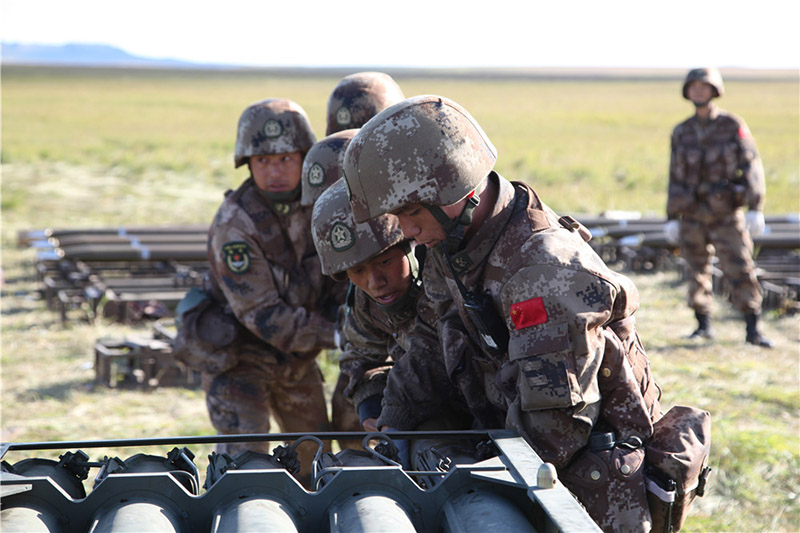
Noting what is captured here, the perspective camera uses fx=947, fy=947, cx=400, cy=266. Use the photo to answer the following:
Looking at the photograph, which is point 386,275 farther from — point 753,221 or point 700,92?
point 753,221

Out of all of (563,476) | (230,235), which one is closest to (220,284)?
(230,235)

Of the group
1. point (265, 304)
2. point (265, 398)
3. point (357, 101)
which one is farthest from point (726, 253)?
point (265, 304)

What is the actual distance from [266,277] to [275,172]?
0.65 meters

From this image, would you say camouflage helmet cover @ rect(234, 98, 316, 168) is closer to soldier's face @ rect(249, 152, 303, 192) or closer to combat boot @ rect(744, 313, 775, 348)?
soldier's face @ rect(249, 152, 303, 192)

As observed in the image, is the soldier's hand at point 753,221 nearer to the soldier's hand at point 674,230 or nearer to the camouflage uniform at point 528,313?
the soldier's hand at point 674,230

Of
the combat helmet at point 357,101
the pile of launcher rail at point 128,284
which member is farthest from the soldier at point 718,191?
the pile of launcher rail at point 128,284

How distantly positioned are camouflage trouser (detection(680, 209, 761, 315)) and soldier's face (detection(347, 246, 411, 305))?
6.90 metres

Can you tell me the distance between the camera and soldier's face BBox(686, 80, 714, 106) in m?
10.2

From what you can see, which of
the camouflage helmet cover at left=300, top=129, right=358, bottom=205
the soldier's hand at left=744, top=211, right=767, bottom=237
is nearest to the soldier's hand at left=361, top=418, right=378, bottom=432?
the camouflage helmet cover at left=300, top=129, right=358, bottom=205

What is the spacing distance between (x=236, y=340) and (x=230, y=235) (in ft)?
2.27

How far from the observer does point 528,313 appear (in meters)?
3.17

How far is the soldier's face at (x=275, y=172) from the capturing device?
5.80 meters

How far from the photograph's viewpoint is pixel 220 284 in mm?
5801

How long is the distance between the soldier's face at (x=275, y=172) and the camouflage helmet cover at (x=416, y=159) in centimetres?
234
